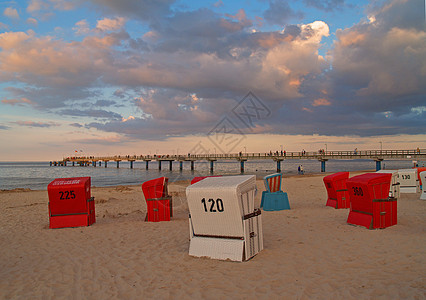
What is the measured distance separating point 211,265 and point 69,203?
577cm

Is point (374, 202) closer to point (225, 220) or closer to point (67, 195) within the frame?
point (225, 220)

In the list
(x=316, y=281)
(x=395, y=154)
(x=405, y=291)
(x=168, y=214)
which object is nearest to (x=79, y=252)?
(x=168, y=214)

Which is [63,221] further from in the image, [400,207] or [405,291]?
[400,207]

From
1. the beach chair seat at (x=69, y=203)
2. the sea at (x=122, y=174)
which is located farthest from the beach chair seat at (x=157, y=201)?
the sea at (x=122, y=174)

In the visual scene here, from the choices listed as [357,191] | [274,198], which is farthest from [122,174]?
[357,191]

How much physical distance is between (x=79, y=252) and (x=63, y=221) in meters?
3.06

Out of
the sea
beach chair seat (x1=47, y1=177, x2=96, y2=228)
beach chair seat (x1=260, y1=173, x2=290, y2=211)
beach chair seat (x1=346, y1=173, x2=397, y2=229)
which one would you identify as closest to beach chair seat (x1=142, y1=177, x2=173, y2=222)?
beach chair seat (x1=47, y1=177, x2=96, y2=228)

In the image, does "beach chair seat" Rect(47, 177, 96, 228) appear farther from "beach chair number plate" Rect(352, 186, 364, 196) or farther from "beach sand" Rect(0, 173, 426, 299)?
"beach chair number plate" Rect(352, 186, 364, 196)

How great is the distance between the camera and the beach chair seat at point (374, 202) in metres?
8.05

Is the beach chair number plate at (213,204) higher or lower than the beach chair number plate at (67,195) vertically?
higher

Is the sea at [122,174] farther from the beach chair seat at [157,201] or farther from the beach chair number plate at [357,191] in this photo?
the beach chair number plate at [357,191]

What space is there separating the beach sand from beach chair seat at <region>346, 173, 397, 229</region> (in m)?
0.29

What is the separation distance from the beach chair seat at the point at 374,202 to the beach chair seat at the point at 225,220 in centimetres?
360

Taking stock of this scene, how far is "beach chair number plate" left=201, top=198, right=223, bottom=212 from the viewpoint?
585cm
